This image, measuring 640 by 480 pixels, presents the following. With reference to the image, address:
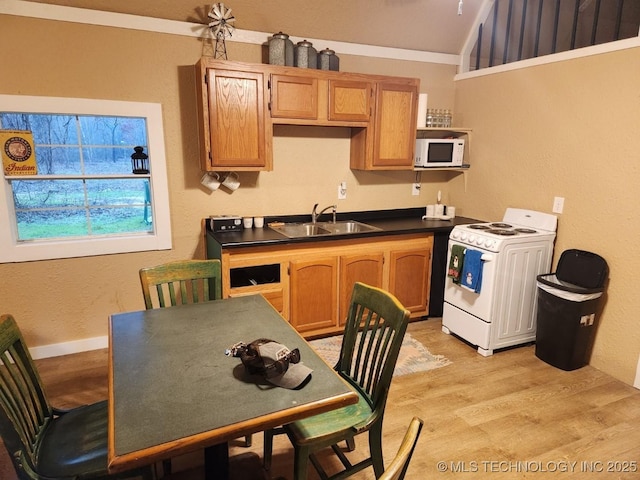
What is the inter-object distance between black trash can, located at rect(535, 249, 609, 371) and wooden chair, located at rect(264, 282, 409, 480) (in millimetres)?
1744

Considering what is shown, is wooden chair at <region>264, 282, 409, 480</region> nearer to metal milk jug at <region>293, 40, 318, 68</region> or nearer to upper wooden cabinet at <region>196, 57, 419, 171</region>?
upper wooden cabinet at <region>196, 57, 419, 171</region>

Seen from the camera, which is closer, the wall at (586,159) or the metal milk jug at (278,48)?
the wall at (586,159)

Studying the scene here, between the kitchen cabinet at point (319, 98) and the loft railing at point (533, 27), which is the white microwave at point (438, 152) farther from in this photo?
the loft railing at point (533, 27)

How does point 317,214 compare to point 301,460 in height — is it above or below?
above

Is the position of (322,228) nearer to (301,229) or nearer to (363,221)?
(301,229)

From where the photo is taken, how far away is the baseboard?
3.05 m

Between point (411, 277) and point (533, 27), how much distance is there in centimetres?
251

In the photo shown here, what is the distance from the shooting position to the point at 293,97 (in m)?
3.17

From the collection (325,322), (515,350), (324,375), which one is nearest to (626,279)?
(515,350)

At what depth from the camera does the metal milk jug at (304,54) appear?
322cm

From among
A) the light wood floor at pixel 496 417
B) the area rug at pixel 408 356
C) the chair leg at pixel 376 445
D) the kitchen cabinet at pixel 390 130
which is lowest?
the light wood floor at pixel 496 417

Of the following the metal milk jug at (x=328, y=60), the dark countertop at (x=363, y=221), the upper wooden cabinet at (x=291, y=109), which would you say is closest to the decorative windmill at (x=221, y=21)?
the upper wooden cabinet at (x=291, y=109)

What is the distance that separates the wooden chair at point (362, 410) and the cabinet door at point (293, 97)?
5.87ft

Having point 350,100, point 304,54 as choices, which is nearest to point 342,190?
point 350,100
